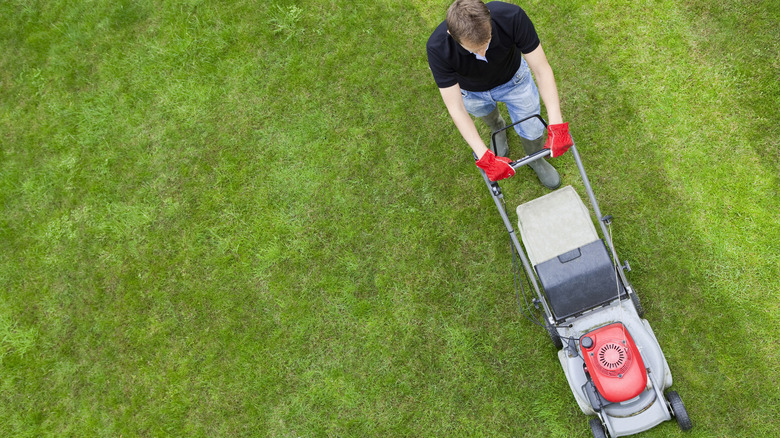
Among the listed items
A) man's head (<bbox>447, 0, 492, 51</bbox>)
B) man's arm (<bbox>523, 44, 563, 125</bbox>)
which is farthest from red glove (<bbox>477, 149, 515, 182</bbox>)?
man's head (<bbox>447, 0, 492, 51</bbox>)

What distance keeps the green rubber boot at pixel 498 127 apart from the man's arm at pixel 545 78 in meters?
0.59

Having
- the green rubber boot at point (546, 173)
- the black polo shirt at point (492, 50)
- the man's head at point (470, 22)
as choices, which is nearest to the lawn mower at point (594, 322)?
the black polo shirt at point (492, 50)

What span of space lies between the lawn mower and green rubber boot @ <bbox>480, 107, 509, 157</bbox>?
459 mm

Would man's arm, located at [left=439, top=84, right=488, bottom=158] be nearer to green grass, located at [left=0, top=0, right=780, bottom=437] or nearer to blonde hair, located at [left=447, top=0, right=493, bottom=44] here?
blonde hair, located at [left=447, top=0, right=493, bottom=44]

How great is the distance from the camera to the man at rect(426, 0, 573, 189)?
8.25 feet

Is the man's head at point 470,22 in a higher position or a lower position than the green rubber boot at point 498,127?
higher

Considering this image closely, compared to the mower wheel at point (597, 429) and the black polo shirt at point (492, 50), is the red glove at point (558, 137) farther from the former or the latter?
the mower wheel at point (597, 429)

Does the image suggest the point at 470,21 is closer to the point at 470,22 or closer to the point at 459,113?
the point at 470,22

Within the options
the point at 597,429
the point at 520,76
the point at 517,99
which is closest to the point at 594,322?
the point at 597,429

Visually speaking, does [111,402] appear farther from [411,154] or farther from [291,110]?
[411,154]

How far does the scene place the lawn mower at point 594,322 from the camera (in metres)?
2.98

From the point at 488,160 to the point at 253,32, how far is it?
9.31 feet

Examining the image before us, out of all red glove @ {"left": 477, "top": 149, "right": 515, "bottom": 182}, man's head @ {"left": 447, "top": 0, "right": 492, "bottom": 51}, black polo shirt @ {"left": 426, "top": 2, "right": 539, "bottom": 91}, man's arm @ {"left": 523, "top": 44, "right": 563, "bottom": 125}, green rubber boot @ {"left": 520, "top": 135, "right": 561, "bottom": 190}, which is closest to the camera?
man's head @ {"left": 447, "top": 0, "right": 492, "bottom": 51}

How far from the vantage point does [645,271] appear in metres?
3.71
